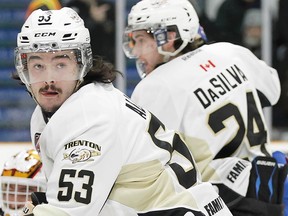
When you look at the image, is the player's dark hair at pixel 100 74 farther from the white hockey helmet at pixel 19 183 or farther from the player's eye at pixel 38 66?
the white hockey helmet at pixel 19 183

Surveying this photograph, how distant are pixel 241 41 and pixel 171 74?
318 centimetres

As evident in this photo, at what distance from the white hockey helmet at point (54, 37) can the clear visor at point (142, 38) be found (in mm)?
856

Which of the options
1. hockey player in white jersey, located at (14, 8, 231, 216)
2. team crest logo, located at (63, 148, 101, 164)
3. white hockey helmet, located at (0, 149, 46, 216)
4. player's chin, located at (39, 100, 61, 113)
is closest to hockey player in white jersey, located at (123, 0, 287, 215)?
white hockey helmet, located at (0, 149, 46, 216)

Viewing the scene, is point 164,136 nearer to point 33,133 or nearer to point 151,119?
point 151,119

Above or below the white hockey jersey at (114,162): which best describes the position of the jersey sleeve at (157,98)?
below

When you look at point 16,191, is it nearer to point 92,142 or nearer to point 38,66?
point 38,66

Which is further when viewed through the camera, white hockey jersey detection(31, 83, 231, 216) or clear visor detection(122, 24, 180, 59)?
clear visor detection(122, 24, 180, 59)

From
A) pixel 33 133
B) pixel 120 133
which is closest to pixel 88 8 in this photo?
pixel 33 133

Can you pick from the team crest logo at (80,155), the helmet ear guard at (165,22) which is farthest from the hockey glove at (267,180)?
the team crest logo at (80,155)

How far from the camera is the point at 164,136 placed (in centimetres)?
306

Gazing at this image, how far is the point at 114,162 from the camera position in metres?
2.86

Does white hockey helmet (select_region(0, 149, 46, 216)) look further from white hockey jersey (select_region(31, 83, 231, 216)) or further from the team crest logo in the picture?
the team crest logo

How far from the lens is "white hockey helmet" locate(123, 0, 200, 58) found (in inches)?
157

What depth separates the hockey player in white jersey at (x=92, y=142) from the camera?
2.83 m
